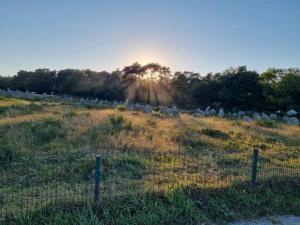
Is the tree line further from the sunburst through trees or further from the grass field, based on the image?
the grass field

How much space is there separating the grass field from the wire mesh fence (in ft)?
0.07

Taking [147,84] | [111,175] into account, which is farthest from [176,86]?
[111,175]

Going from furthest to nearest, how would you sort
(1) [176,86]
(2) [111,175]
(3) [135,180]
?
(1) [176,86]
(2) [111,175]
(3) [135,180]

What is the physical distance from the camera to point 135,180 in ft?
29.1

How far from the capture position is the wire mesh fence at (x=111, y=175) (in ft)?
23.9

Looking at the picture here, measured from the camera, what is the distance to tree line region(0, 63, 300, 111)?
5019cm

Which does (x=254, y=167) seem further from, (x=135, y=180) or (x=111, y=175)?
(x=111, y=175)

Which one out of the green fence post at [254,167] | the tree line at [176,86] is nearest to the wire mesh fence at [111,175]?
the green fence post at [254,167]

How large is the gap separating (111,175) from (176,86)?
2162 inches

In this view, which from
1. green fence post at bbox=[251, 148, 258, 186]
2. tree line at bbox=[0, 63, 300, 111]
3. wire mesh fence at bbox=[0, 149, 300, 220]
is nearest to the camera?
wire mesh fence at bbox=[0, 149, 300, 220]

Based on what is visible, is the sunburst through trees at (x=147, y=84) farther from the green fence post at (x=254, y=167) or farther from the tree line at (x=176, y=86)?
the green fence post at (x=254, y=167)

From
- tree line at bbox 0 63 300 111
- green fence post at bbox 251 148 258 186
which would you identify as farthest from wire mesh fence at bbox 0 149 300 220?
tree line at bbox 0 63 300 111

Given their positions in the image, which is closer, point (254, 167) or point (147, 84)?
point (254, 167)

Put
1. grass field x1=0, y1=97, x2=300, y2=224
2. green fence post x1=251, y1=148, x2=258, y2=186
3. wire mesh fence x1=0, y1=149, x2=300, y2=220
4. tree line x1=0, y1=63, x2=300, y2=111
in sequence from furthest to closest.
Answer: tree line x1=0, y1=63, x2=300, y2=111
green fence post x1=251, y1=148, x2=258, y2=186
wire mesh fence x1=0, y1=149, x2=300, y2=220
grass field x1=0, y1=97, x2=300, y2=224
